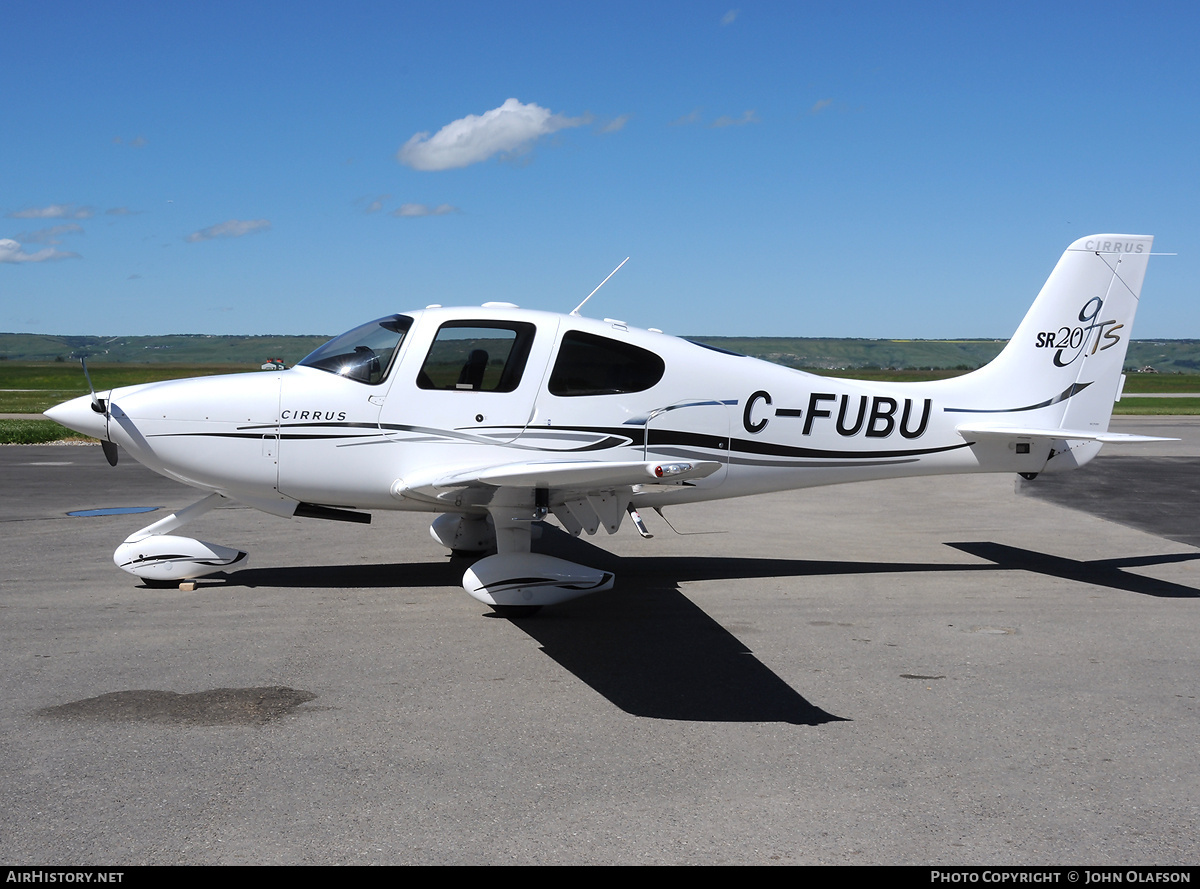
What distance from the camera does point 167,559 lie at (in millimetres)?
7551

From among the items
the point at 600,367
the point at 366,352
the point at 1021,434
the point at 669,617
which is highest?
the point at 366,352

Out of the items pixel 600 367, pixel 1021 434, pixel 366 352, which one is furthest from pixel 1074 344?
pixel 366 352

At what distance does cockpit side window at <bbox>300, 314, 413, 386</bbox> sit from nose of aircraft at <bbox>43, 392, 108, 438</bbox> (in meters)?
1.54

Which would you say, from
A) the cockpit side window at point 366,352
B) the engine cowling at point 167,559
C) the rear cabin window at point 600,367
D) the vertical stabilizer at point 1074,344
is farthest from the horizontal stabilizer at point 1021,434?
the engine cowling at point 167,559

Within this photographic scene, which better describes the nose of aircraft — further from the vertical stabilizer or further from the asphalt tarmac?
the vertical stabilizer

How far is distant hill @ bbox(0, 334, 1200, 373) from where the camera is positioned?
909 cm

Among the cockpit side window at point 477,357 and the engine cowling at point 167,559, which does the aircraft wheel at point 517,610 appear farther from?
the engine cowling at point 167,559

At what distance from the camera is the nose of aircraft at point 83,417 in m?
7.02

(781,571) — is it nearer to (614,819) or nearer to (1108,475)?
(614,819)

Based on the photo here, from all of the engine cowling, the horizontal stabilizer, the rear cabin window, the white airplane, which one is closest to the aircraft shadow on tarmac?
the engine cowling

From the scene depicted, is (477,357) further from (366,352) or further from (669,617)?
(669,617)

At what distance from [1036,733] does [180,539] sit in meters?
6.46

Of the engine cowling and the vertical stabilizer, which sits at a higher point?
the vertical stabilizer

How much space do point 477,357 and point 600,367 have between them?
98 centimetres
